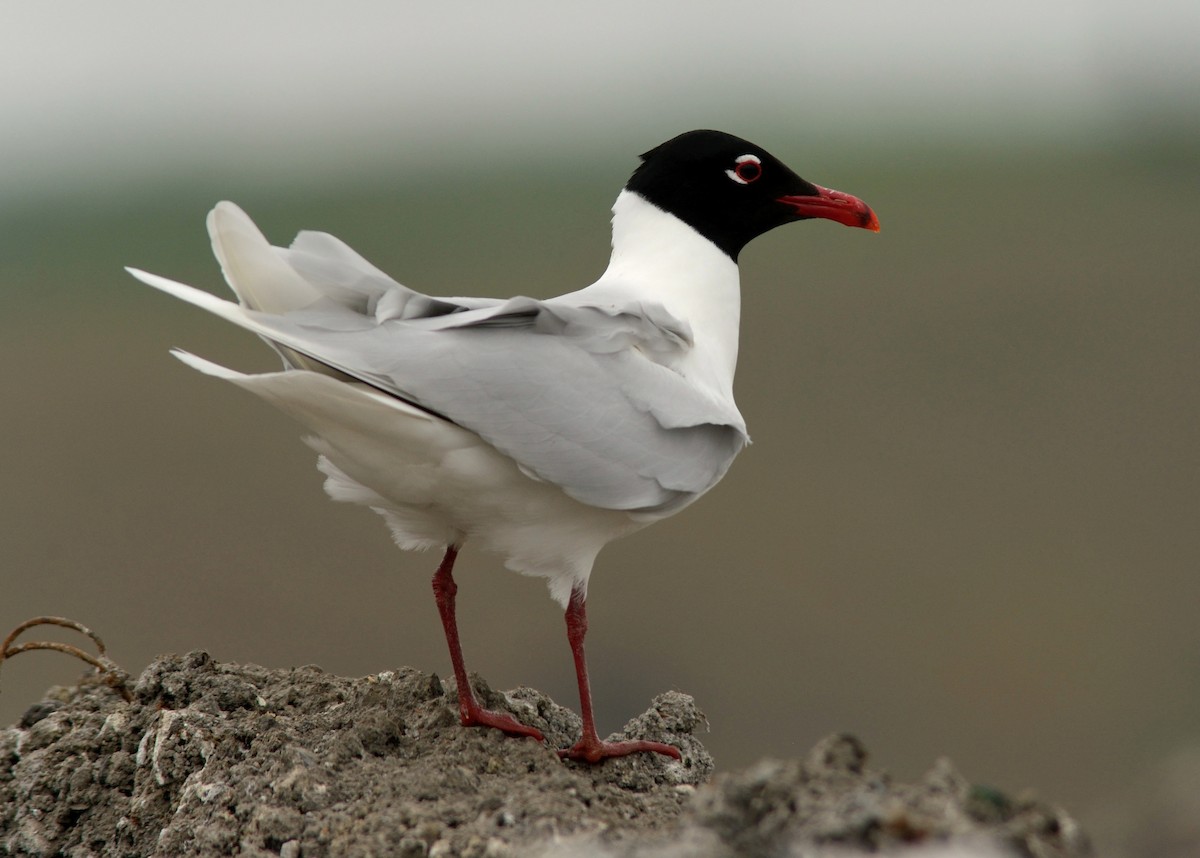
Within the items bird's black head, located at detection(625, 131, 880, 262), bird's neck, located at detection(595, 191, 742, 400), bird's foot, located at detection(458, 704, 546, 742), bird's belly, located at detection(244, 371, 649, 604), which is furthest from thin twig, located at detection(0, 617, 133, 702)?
bird's black head, located at detection(625, 131, 880, 262)

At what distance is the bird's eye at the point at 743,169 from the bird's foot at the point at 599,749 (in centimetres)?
253

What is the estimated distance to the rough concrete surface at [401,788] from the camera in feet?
11.3

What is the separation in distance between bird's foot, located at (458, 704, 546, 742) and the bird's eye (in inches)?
103

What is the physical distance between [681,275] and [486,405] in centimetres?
166

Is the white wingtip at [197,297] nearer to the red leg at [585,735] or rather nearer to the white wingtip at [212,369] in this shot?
the white wingtip at [212,369]

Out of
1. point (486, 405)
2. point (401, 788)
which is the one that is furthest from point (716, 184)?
point (401, 788)

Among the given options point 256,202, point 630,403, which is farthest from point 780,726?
point 256,202

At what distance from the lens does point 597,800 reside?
14.7ft

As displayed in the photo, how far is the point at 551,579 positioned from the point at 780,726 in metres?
10.6

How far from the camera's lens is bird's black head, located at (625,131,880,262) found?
246 inches

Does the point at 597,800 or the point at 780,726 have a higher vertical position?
the point at 597,800

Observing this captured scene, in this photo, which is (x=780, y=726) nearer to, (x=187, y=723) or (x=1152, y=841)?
(x=1152, y=841)

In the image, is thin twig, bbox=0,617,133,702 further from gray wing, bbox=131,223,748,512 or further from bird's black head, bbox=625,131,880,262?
bird's black head, bbox=625,131,880,262

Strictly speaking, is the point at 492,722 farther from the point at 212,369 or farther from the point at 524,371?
the point at 212,369
